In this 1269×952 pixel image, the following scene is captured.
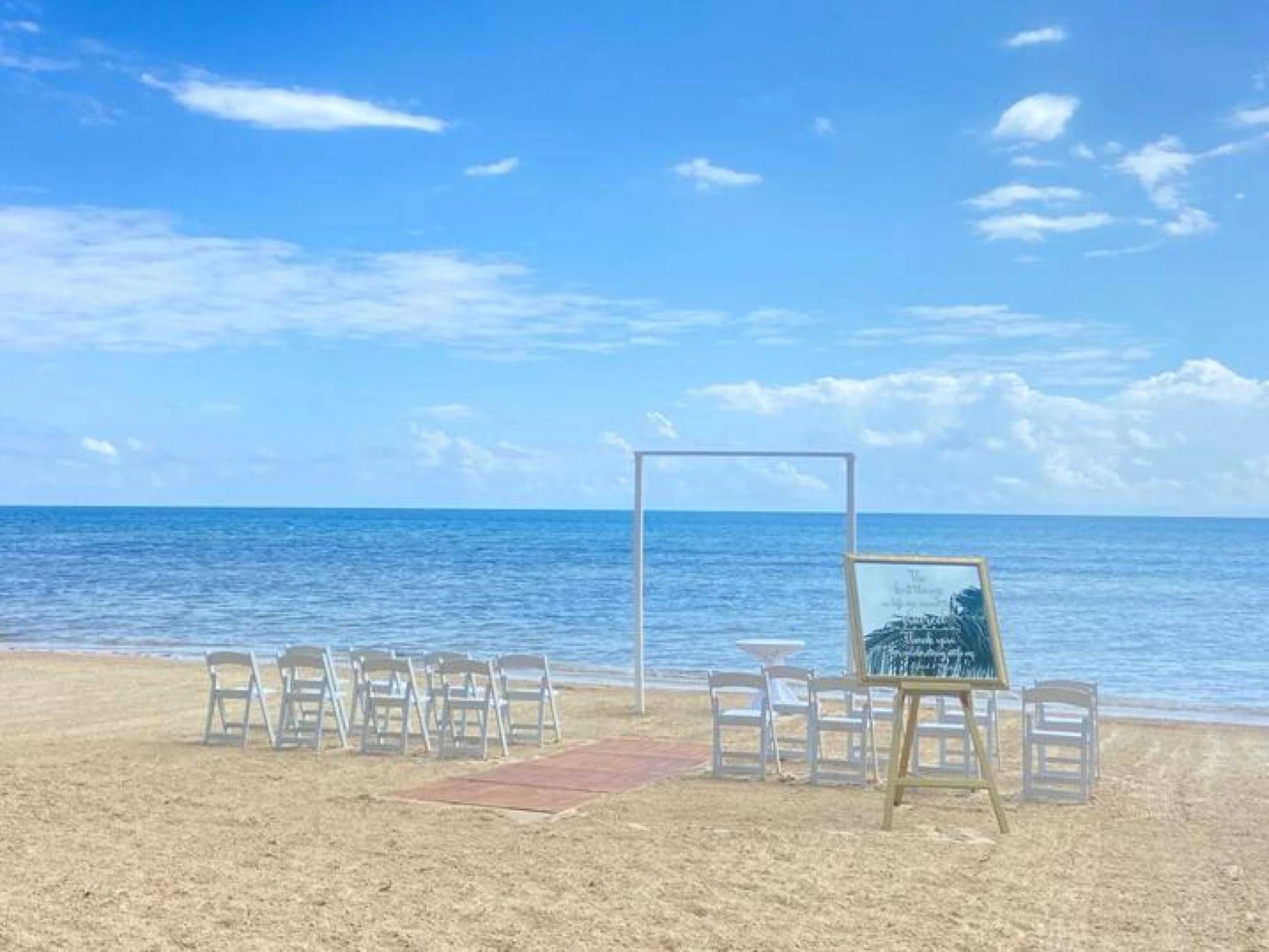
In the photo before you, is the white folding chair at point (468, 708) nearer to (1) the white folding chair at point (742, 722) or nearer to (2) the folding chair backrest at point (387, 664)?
(2) the folding chair backrest at point (387, 664)

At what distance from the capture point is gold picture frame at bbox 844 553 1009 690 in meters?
7.98

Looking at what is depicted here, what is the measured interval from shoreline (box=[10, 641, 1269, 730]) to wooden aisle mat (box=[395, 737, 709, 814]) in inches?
186

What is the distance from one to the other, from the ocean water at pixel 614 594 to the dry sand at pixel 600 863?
961 cm

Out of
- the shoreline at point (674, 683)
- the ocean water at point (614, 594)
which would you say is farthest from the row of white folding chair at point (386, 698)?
the ocean water at point (614, 594)

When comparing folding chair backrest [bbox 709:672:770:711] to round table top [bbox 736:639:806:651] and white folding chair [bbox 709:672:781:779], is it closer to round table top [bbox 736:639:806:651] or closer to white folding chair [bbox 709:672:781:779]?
white folding chair [bbox 709:672:781:779]

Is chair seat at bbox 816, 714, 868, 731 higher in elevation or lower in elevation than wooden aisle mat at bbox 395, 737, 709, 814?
higher

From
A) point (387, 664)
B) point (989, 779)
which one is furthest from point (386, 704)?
point (989, 779)

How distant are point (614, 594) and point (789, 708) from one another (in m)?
30.4

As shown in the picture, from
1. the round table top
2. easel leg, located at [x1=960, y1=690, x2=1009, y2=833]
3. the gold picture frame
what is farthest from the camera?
the round table top

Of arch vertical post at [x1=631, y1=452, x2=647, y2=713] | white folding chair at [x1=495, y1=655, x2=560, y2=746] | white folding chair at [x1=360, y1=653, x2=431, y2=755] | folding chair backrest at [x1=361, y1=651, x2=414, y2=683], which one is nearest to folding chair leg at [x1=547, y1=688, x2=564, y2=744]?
white folding chair at [x1=495, y1=655, x2=560, y2=746]

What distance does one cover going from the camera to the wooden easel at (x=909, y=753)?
24.8 ft

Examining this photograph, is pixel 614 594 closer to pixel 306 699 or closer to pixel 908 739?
A: pixel 306 699

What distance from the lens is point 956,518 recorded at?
120125mm

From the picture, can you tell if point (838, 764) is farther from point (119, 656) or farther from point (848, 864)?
point (119, 656)
